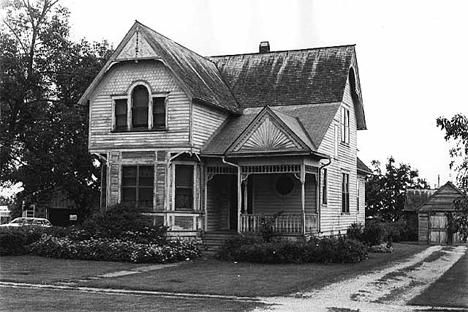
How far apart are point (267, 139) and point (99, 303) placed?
1408cm

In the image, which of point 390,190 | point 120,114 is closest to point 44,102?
point 120,114

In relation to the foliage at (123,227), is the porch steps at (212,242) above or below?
below

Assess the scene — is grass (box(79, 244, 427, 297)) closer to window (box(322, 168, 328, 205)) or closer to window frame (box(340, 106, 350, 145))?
window (box(322, 168, 328, 205))

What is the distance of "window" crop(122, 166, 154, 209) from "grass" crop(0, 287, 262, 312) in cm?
→ 1221

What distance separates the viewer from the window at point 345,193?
33.1m

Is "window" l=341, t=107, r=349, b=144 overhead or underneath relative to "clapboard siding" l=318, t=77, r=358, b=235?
overhead

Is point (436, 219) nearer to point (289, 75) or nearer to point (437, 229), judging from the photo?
point (437, 229)

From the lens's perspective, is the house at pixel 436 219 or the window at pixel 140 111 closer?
the window at pixel 140 111

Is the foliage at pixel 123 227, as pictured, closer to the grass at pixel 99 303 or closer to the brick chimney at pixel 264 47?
the grass at pixel 99 303

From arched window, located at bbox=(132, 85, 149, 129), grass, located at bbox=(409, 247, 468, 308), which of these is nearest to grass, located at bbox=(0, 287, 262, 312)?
grass, located at bbox=(409, 247, 468, 308)

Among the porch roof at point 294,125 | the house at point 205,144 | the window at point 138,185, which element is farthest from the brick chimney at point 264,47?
the window at point 138,185

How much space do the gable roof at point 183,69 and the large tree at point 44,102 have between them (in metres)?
8.08

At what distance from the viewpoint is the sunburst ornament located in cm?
2597

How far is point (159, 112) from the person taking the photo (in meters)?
27.5
